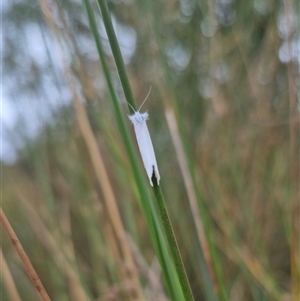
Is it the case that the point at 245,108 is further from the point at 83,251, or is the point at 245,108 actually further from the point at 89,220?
the point at 83,251

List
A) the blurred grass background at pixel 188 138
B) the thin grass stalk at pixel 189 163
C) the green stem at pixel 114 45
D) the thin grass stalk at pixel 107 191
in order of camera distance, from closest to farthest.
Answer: the green stem at pixel 114 45 < the thin grass stalk at pixel 189 163 < the thin grass stalk at pixel 107 191 < the blurred grass background at pixel 188 138

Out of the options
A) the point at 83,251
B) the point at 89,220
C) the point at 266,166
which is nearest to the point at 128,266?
the point at 89,220

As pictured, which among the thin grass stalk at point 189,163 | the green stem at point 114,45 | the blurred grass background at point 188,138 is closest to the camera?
the green stem at point 114,45

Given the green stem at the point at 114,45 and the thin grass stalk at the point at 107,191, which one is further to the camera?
the thin grass stalk at the point at 107,191

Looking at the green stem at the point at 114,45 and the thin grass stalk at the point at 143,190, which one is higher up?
the green stem at the point at 114,45

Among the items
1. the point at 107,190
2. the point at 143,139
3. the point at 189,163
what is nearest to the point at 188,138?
the point at 107,190

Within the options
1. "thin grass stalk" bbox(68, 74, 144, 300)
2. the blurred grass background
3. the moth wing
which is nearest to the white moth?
the moth wing

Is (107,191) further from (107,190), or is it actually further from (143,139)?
(143,139)

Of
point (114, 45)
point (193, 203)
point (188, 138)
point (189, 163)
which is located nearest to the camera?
point (114, 45)

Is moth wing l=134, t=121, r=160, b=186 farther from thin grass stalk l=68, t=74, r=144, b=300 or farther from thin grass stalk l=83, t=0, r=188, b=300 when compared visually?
thin grass stalk l=68, t=74, r=144, b=300

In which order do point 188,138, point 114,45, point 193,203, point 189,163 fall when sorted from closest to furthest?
point 114,45
point 189,163
point 193,203
point 188,138

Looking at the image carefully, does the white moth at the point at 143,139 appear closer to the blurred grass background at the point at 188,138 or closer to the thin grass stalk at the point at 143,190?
the thin grass stalk at the point at 143,190

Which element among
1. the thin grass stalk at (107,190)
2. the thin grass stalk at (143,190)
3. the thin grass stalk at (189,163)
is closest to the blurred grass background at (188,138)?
the thin grass stalk at (107,190)
